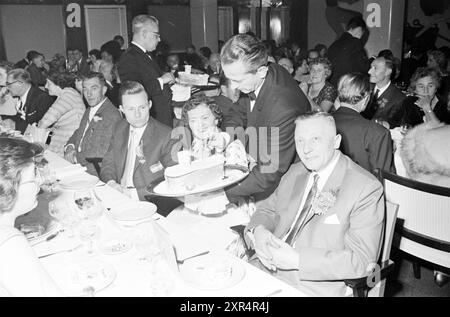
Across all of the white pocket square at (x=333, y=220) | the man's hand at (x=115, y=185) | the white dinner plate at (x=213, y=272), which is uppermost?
the white pocket square at (x=333, y=220)

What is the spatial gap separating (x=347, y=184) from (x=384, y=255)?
1.31ft

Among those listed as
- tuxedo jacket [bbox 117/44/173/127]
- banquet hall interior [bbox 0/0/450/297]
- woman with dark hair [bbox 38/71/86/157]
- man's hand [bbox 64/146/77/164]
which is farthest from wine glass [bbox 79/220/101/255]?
woman with dark hair [bbox 38/71/86/157]

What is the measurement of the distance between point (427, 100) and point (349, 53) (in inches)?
55.0

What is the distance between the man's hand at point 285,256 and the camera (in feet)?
6.20

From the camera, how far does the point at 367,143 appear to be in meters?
2.97

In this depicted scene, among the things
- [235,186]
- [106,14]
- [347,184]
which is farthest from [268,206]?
[106,14]

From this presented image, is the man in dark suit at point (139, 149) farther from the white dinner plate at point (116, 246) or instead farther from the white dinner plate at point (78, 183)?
the white dinner plate at point (116, 246)

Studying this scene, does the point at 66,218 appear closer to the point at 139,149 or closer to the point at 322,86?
the point at 139,149

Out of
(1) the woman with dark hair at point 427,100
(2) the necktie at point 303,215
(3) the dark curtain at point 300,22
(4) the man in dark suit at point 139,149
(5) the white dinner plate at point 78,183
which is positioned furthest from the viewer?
(3) the dark curtain at point 300,22

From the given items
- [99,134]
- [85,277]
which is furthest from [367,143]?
[99,134]

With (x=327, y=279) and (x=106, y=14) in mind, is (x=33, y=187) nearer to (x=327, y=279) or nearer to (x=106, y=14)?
(x=327, y=279)

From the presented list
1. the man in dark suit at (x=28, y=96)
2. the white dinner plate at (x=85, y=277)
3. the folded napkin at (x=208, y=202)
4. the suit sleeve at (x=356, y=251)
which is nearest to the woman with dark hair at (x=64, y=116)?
the man in dark suit at (x=28, y=96)

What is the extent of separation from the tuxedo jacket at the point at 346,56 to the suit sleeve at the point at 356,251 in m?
3.72

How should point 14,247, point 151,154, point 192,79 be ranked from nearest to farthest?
1. point 14,247
2. point 151,154
3. point 192,79
